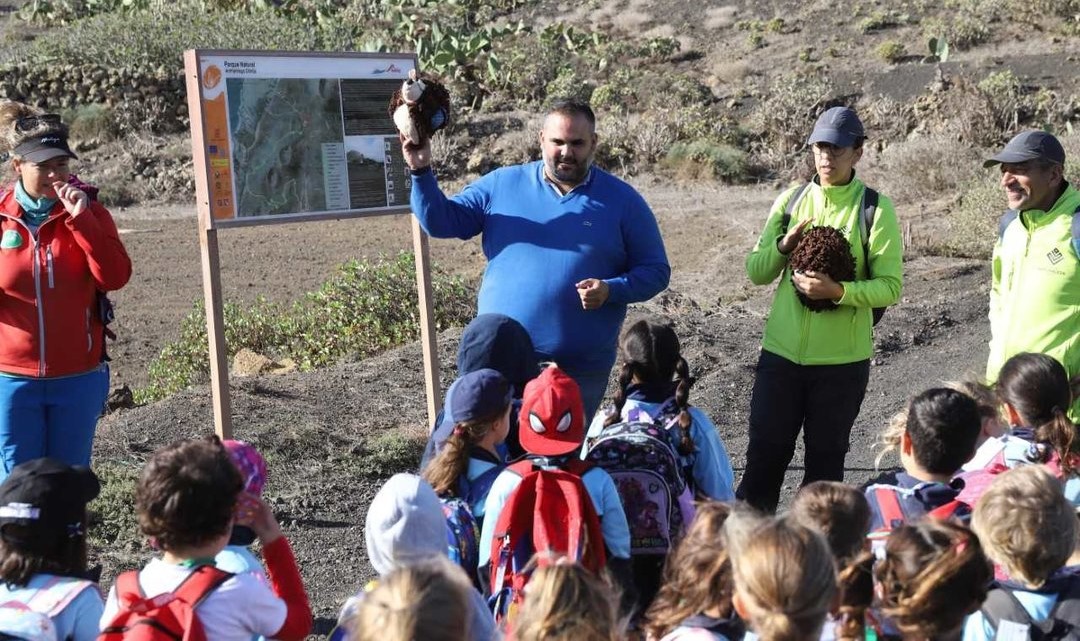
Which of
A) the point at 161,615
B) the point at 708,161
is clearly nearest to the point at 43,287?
the point at 161,615

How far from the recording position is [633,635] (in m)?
3.64

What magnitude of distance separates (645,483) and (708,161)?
16.3 meters

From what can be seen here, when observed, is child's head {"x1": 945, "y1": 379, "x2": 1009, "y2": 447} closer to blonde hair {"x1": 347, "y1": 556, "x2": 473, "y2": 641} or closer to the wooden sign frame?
blonde hair {"x1": 347, "y1": 556, "x2": 473, "y2": 641}

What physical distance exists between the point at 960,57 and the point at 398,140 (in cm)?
2090

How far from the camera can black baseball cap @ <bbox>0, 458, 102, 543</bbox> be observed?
297cm

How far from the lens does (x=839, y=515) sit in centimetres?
314

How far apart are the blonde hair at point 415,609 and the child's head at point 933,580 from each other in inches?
40.5

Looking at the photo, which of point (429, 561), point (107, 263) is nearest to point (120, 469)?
point (107, 263)

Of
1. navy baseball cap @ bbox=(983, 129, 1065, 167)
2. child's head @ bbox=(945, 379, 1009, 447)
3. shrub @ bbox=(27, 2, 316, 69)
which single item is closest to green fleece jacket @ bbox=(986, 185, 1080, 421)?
navy baseball cap @ bbox=(983, 129, 1065, 167)

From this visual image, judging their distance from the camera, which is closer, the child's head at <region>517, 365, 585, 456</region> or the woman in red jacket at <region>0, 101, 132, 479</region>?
the child's head at <region>517, 365, 585, 456</region>

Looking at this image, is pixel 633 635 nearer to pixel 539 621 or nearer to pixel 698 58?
pixel 539 621

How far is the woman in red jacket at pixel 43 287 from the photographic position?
15.5ft

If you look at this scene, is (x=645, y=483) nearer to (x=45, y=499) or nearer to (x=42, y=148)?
(x=45, y=499)

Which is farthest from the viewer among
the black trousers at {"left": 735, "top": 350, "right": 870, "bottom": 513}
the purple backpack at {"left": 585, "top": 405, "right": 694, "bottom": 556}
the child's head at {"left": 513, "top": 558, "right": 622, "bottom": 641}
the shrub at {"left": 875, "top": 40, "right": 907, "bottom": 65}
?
the shrub at {"left": 875, "top": 40, "right": 907, "bottom": 65}
